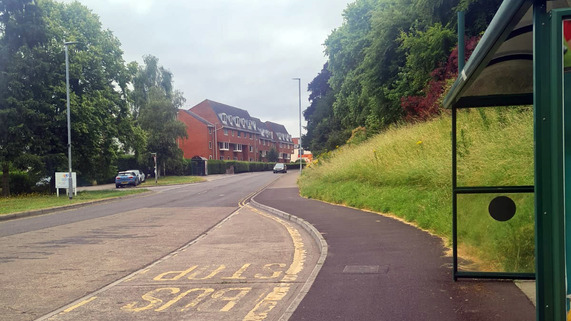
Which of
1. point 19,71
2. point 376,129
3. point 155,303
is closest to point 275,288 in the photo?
point 155,303

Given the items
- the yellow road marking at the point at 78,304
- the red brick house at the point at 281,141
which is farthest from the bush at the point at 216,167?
the yellow road marking at the point at 78,304

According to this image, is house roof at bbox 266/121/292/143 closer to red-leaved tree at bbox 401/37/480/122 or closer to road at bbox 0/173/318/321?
red-leaved tree at bbox 401/37/480/122

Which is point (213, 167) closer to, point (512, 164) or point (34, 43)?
point (34, 43)

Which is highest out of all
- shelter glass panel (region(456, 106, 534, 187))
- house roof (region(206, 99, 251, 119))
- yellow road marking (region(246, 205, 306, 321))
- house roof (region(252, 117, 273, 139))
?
house roof (region(206, 99, 251, 119))

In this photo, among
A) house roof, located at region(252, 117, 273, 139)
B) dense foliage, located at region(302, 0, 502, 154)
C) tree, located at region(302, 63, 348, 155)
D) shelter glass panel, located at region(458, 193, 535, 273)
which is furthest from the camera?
house roof, located at region(252, 117, 273, 139)

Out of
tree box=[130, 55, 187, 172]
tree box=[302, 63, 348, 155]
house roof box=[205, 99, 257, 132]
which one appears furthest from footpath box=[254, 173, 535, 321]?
house roof box=[205, 99, 257, 132]

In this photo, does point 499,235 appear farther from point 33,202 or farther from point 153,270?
point 33,202

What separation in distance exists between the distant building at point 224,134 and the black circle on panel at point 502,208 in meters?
63.5

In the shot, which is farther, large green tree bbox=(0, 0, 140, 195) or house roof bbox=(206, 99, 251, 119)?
house roof bbox=(206, 99, 251, 119)

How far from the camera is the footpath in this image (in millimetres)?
4777

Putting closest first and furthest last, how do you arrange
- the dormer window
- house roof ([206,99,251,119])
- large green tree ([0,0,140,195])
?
large green tree ([0,0,140,195]), the dormer window, house roof ([206,99,251,119])

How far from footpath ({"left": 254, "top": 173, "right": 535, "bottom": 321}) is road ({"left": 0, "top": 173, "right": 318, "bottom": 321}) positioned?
499 mm

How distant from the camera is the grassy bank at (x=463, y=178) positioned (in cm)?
638

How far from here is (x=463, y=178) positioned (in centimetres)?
941
